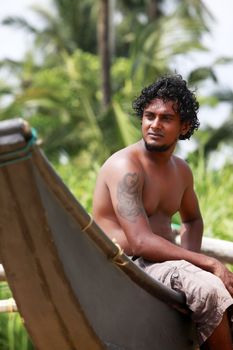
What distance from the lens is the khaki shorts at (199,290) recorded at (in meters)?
3.36

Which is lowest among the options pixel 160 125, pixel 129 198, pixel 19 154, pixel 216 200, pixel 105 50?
pixel 216 200

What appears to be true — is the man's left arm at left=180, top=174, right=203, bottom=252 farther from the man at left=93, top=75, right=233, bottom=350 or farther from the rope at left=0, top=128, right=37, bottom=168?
the rope at left=0, top=128, right=37, bottom=168

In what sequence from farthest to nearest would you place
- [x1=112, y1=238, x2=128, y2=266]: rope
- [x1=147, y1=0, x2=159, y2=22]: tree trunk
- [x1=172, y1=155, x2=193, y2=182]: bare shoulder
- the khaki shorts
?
[x1=147, y1=0, x2=159, y2=22]: tree trunk, [x1=172, y1=155, x2=193, y2=182]: bare shoulder, the khaki shorts, [x1=112, y1=238, x2=128, y2=266]: rope

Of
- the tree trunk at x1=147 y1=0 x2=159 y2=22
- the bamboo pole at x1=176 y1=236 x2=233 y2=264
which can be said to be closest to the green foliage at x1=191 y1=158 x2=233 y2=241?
the bamboo pole at x1=176 y1=236 x2=233 y2=264

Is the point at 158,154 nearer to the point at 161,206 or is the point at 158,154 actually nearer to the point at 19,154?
the point at 161,206

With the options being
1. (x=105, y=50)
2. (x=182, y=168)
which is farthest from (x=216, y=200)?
(x=105, y=50)

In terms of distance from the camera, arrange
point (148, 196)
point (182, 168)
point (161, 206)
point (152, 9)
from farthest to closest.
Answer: point (152, 9)
point (182, 168)
point (161, 206)
point (148, 196)

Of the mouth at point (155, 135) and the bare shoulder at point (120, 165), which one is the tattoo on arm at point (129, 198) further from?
the mouth at point (155, 135)

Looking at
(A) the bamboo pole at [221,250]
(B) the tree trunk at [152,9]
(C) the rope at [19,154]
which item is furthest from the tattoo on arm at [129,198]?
(B) the tree trunk at [152,9]

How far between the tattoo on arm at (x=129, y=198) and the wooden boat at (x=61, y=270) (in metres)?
0.29

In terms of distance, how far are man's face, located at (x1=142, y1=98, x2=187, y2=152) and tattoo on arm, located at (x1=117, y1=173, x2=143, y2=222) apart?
159 millimetres

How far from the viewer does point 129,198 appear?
11.3 feet

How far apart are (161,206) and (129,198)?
10.7 inches

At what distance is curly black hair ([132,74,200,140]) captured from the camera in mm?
3586
